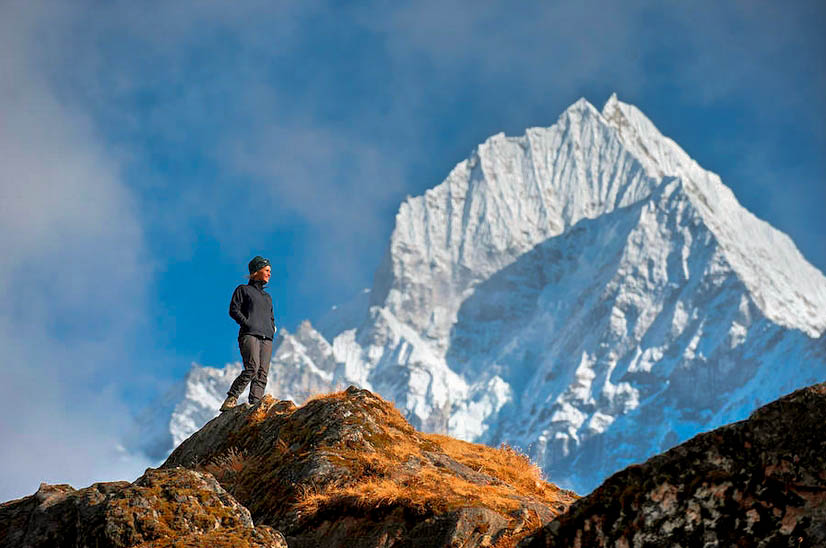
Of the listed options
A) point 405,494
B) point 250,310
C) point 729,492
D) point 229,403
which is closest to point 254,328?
point 250,310

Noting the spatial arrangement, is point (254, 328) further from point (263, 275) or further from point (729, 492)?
point (729, 492)

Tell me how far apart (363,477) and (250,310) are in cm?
621

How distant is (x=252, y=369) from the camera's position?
51.8 feet

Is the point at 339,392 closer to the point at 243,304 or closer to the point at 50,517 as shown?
the point at 243,304

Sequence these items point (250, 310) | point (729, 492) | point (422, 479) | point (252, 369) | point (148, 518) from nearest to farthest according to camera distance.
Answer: point (729, 492) < point (148, 518) < point (422, 479) < point (252, 369) < point (250, 310)

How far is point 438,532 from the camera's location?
891 centimetres

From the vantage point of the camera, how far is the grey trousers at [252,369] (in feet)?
51.5

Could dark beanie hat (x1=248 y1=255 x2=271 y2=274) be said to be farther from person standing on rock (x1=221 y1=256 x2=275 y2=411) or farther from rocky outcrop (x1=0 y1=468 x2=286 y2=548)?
rocky outcrop (x1=0 y1=468 x2=286 y2=548)

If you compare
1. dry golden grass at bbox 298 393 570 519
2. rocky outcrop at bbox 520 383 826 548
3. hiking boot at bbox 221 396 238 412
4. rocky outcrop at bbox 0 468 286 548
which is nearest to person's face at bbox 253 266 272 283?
hiking boot at bbox 221 396 238 412

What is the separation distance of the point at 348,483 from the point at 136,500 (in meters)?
2.80

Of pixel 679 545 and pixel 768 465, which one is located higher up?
pixel 768 465

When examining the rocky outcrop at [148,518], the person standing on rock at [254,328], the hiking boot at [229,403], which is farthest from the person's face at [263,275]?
the rocky outcrop at [148,518]

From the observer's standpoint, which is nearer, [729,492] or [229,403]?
[729,492]

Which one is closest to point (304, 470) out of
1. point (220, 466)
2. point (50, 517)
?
point (220, 466)
